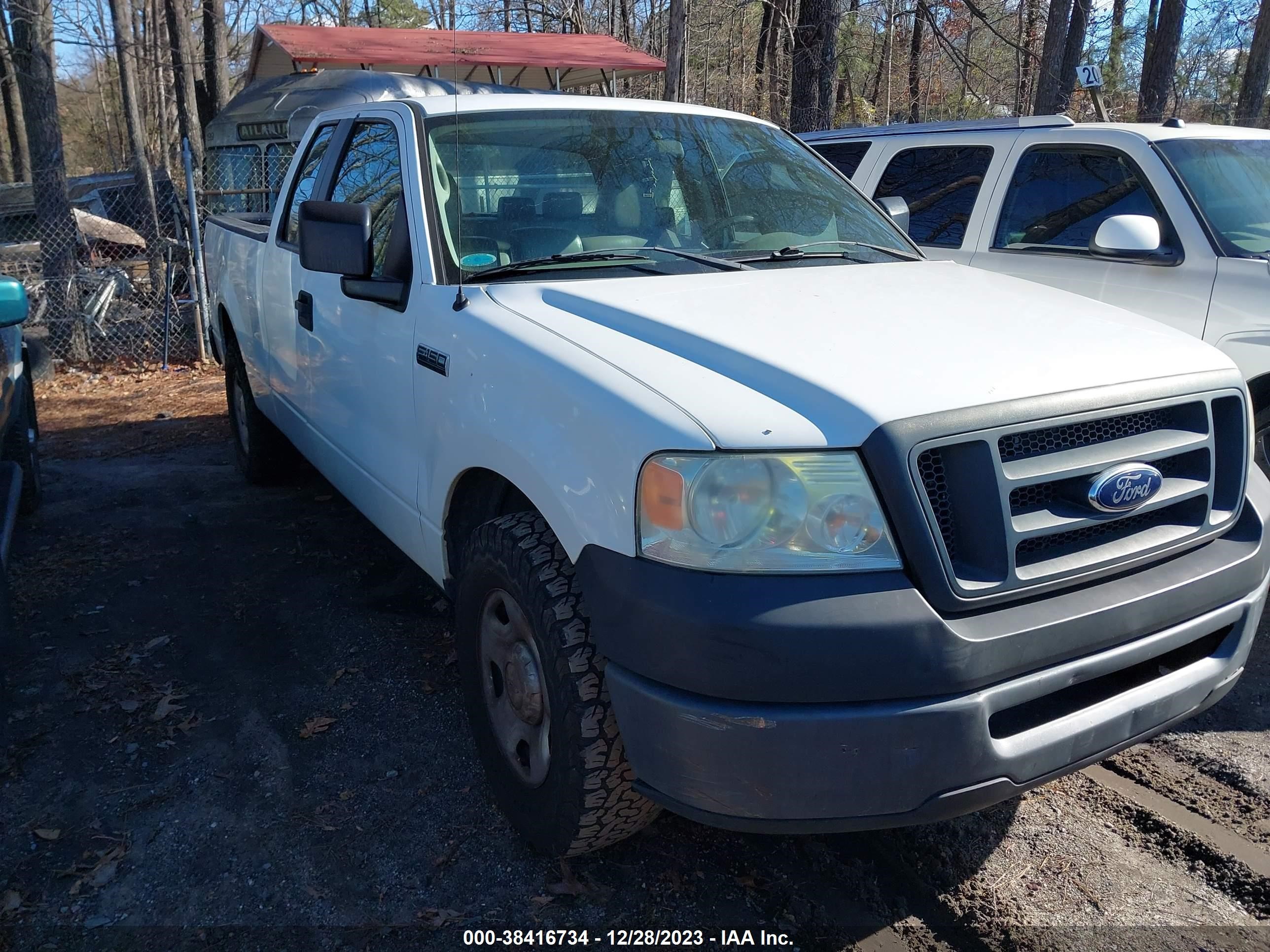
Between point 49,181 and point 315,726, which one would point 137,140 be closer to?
point 49,181

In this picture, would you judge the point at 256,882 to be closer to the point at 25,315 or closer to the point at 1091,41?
the point at 25,315

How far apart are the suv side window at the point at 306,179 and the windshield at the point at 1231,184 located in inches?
156

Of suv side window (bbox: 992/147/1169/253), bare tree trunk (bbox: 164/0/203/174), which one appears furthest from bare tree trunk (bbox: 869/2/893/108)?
suv side window (bbox: 992/147/1169/253)

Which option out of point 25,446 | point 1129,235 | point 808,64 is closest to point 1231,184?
point 1129,235

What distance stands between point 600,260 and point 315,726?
1.85 metres

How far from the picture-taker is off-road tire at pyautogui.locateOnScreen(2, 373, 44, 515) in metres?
5.09

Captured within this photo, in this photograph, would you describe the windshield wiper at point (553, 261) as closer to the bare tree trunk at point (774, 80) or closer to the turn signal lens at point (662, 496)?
the turn signal lens at point (662, 496)

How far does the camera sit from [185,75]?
16703 mm

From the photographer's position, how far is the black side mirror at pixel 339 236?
3.21m

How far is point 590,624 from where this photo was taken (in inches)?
90.8

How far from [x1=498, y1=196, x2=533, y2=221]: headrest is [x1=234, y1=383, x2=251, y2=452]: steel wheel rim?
317 cm

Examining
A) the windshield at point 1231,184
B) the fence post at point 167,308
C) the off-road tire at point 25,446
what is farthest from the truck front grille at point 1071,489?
the fence post at point 167,308

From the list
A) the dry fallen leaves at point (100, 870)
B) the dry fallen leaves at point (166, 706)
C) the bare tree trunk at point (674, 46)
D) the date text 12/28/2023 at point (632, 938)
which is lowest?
the dry fallen leaves at point (166, 706)

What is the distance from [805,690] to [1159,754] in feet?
6.52
